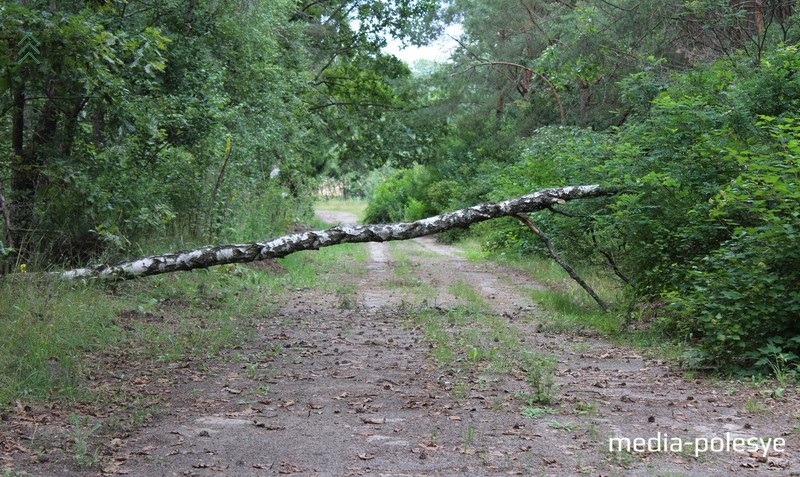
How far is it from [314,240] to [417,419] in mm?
5397

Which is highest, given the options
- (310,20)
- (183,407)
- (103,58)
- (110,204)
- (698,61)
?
(310,20)

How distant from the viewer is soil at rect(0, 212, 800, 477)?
4371 millimetres

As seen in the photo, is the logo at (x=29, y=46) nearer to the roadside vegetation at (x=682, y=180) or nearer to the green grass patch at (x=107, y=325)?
the green grass patch at (x=107, y=325)

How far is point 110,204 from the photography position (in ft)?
33.3

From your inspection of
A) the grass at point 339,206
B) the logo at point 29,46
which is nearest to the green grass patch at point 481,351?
the logo at point 29,46

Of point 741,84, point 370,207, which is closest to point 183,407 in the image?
point 741,84

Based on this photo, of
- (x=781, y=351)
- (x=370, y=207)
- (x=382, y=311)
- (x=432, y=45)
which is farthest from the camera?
(x=370, y=207)

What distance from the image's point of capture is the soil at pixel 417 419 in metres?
4.37

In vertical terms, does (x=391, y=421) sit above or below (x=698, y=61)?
below

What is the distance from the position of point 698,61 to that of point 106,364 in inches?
503

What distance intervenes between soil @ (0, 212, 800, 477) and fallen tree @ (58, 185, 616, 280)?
1.86 meters

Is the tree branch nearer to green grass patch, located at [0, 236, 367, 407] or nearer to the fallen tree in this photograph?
the fallen tree

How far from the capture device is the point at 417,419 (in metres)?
5.36

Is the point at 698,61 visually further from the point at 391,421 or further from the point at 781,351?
the point at 391,421
